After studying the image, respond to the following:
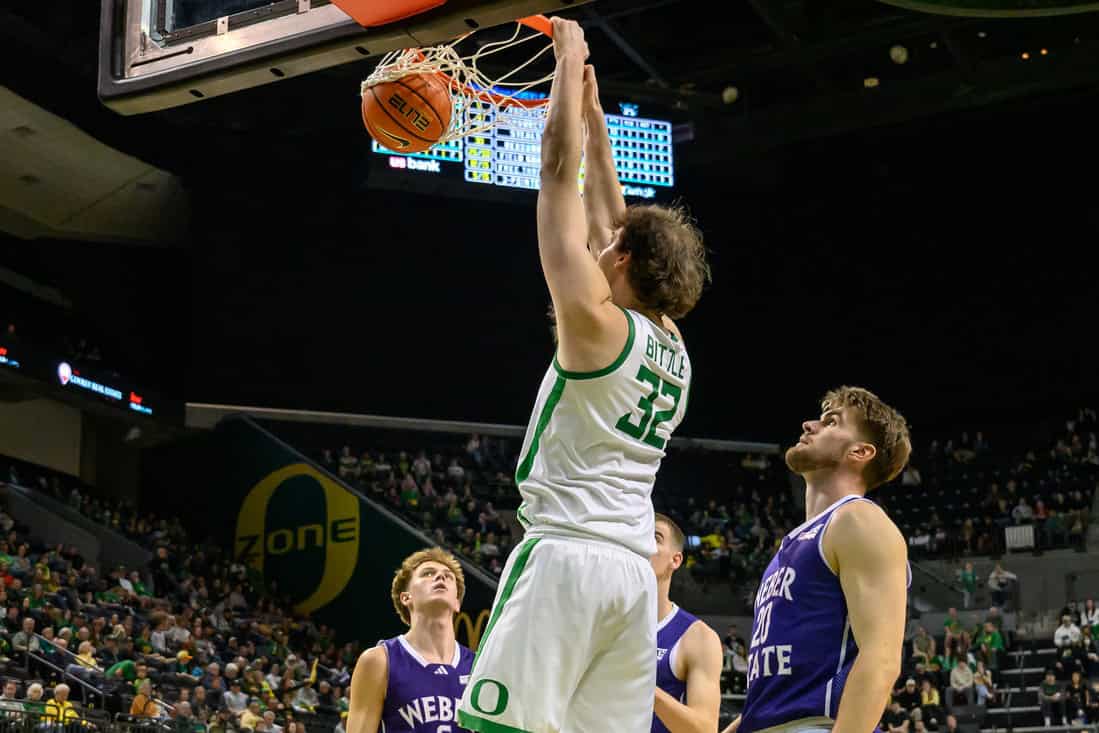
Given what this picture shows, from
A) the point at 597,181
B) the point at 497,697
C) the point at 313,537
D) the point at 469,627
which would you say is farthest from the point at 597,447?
the point at 313,537

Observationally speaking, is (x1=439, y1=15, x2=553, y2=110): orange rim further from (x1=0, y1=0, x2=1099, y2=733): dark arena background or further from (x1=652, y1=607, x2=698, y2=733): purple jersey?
(x1=0, y1=0, x2=1099, y2=733): dark arena background

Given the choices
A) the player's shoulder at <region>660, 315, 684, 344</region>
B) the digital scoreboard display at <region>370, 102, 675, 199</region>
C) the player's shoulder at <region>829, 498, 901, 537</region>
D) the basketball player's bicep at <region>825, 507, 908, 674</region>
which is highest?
the digital scoreboard display at <region>370, 102, 675, 199</region>

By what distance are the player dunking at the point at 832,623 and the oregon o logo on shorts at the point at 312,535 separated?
57.7 ft

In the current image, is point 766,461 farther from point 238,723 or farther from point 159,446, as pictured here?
point 238,723

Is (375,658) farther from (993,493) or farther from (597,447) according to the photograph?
(993,493)

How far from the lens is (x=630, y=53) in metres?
22.5

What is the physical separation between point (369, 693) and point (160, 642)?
1180 cm

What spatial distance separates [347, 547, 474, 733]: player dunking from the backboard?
192 centimetres

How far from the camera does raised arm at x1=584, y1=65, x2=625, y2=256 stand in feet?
11.8

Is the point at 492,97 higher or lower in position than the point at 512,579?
higher

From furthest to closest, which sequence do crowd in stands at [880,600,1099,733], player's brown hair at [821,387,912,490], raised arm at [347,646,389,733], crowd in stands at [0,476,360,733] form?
1. crowd in stands at [880,600,1099,733]
2. crowd in stands at [0,476,360,733]
3. raised arm at [347,646,389,733]
4. player's brown hair at [821,387,912,490]

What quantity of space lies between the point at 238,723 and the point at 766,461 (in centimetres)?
1423

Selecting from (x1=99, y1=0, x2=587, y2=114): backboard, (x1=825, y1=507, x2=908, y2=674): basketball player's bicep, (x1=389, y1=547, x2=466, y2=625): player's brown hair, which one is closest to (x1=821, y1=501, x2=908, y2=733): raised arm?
(x1=825, y1=507, x2=908, y2=674): basketball player's bicep

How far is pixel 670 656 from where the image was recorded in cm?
455
